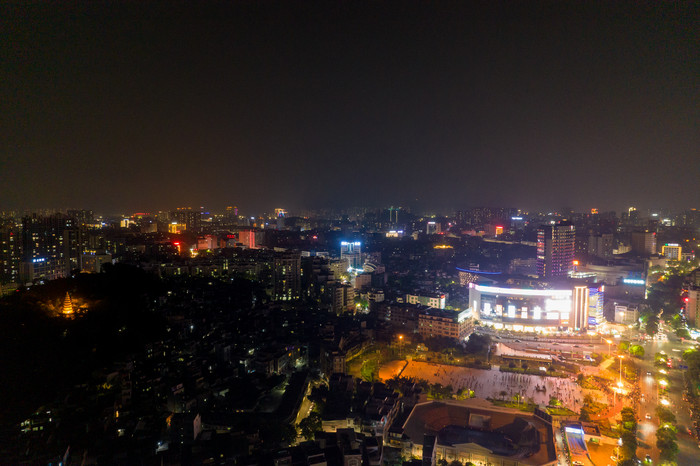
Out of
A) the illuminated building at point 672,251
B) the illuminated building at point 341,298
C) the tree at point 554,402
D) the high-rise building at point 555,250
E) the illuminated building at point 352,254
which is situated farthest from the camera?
the illuminated building at point 352,254

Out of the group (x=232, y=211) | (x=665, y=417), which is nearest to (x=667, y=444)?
(x=665, y=417)

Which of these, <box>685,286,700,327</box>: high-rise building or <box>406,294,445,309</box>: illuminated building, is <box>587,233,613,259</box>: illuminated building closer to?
<box>685,286,700,327</box>: high-rise building

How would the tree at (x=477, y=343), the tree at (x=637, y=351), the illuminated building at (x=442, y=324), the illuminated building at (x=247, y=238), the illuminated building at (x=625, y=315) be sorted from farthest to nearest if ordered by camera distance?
the illuminated building at (x=247, y=238) < the illuminated building at (x=625, y=315) < the illuminated building at (x=442, y=324) < the tree at (x=477, y=343) < the tree at (x=637, y=351)

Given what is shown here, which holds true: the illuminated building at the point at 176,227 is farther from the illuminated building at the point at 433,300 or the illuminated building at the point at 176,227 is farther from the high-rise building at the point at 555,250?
the high-rise building at the point at 555,250

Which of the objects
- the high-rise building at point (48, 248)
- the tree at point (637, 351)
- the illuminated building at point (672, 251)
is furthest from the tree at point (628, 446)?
the illuminated building at point (672, 251)

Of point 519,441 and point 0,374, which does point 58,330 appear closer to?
point 0,374

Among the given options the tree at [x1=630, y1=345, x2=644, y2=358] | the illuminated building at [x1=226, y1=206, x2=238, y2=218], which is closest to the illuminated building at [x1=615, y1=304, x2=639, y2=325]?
the tree at [x1=630, y1=345, x2=644, y2=358]

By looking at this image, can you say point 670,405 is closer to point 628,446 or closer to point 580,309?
point 628,446
